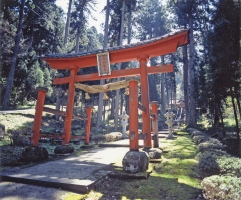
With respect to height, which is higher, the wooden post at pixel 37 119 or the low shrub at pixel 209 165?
the wooden post at pixel 37 119

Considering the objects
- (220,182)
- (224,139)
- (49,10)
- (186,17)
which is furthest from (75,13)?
(220,182)

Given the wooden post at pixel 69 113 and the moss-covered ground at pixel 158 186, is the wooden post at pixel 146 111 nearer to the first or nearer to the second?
the moss-covered ground at pixel 158 186

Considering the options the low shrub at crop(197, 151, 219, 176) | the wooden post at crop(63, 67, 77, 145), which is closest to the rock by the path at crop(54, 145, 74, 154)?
the wooden post at crop(63, 67, 77, 145)

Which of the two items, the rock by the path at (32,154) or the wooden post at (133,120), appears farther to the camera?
the rock by the path at (32,154)

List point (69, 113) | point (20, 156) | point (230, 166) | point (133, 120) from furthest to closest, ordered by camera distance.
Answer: point (69, 113)
point (20, 156)
point (133, 120)
point (230, 166)

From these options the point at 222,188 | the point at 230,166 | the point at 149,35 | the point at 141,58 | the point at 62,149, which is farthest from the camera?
the point at 149,35

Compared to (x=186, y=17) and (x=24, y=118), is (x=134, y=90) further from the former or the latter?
(x=186, y=17)

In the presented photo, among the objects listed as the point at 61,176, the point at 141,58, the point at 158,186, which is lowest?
the point at 158,186

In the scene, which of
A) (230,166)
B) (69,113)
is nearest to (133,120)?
(230,166)

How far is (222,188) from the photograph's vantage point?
2.86 m

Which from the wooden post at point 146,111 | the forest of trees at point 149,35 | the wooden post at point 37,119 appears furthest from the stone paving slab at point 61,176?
the forest of trees at point 149,35

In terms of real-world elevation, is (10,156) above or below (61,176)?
above

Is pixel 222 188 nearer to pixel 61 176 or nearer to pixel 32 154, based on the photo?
pixel 61 176

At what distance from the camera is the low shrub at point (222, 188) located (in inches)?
109
